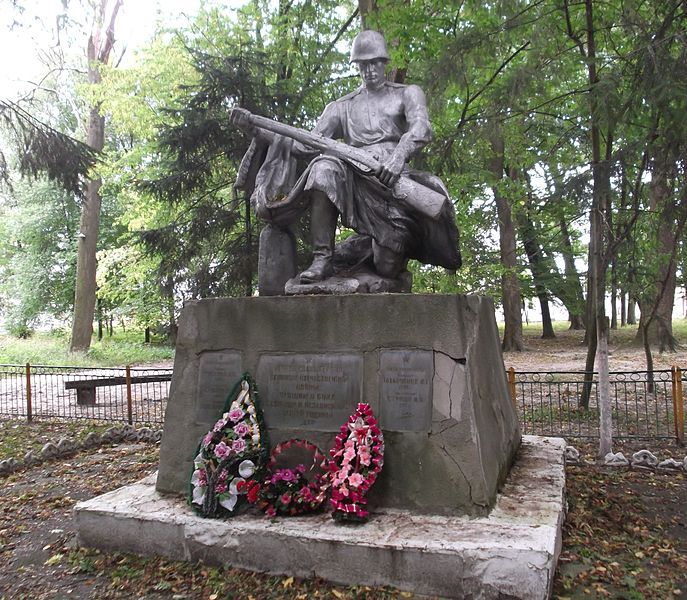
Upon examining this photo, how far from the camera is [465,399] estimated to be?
3436 mm

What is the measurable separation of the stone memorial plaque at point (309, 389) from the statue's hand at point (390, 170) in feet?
3.86

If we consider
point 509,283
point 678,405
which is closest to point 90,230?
point 509,283

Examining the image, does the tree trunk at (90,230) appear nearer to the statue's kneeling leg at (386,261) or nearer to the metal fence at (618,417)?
the metal fence at (618,417)

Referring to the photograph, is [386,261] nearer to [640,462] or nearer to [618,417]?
[640,462]

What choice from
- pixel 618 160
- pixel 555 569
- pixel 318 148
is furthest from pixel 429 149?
pixel 555 569

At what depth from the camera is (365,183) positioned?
4121 mm

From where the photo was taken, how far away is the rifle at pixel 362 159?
3969 mm

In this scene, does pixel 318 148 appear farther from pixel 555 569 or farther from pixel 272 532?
pixel 555 569

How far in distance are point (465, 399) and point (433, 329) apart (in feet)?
1.45

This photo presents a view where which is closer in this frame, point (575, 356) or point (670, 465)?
point (670, 465)

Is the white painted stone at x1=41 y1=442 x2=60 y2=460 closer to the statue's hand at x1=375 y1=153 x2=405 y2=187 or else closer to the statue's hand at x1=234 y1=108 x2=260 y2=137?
the statue's hand at x1=234 y1=108 x2=260 y2=137

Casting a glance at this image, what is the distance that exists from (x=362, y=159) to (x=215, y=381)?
5.84ft

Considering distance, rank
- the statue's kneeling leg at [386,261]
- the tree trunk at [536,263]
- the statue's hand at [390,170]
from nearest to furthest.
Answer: the statue's hand at [390,170], the statue's kneeling leg at [386,261], the tree trunk at [536,263]

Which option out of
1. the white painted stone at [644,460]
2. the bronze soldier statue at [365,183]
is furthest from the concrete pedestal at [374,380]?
the white painted stone at [644,460]
